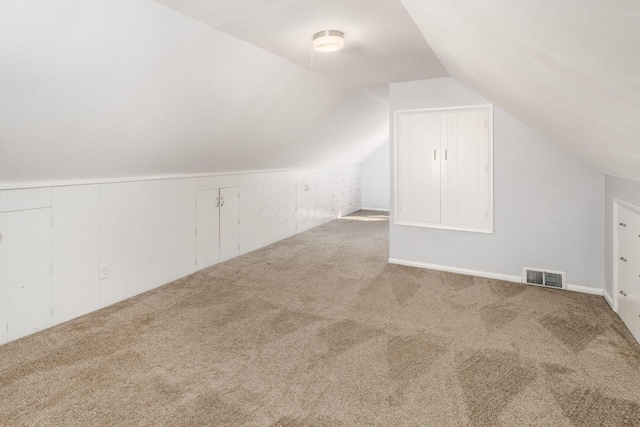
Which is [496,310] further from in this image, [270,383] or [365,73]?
[365,73]

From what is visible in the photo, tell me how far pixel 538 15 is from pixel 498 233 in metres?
3.34

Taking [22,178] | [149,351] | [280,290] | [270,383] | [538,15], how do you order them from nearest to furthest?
[538,15], [270,383], [149,351], [22,178], [280,290]

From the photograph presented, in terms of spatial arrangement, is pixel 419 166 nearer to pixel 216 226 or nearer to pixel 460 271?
pixel 460 271

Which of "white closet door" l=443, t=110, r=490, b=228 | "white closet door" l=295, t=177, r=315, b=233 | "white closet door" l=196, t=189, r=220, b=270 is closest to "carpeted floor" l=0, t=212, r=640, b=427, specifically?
"white closet door" l=196, t=189, r=220, b=270

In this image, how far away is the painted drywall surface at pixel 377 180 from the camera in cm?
919

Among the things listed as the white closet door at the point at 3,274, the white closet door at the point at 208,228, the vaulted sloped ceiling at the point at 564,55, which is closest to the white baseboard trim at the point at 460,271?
the vaulted sloped ceiling at the point at 564,55

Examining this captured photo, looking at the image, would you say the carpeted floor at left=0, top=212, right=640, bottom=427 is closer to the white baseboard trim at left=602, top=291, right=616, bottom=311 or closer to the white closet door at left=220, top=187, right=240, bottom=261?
the white baseboard trim at left=602, top=291, right=616, bottom=311

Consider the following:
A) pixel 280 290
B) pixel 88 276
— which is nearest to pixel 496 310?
pixel 280 290

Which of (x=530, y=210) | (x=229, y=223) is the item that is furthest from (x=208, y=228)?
(x=530, y=210)

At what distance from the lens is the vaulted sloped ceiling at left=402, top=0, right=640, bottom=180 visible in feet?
2.99

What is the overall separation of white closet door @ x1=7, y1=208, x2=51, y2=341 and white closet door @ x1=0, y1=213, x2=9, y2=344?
2cm

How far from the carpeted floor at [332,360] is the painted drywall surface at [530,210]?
346mm

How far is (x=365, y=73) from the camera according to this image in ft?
13.3

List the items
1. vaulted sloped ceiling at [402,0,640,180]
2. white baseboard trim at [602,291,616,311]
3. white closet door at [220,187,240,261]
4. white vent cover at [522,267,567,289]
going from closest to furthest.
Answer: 1. vaulted sloped ceiling at [402,0,640,180]
2. white baseboard trim at [602,291,616,311]
3. white vent cover at [522,267,567,289]
4. white closet door at [220,187,240,261]
